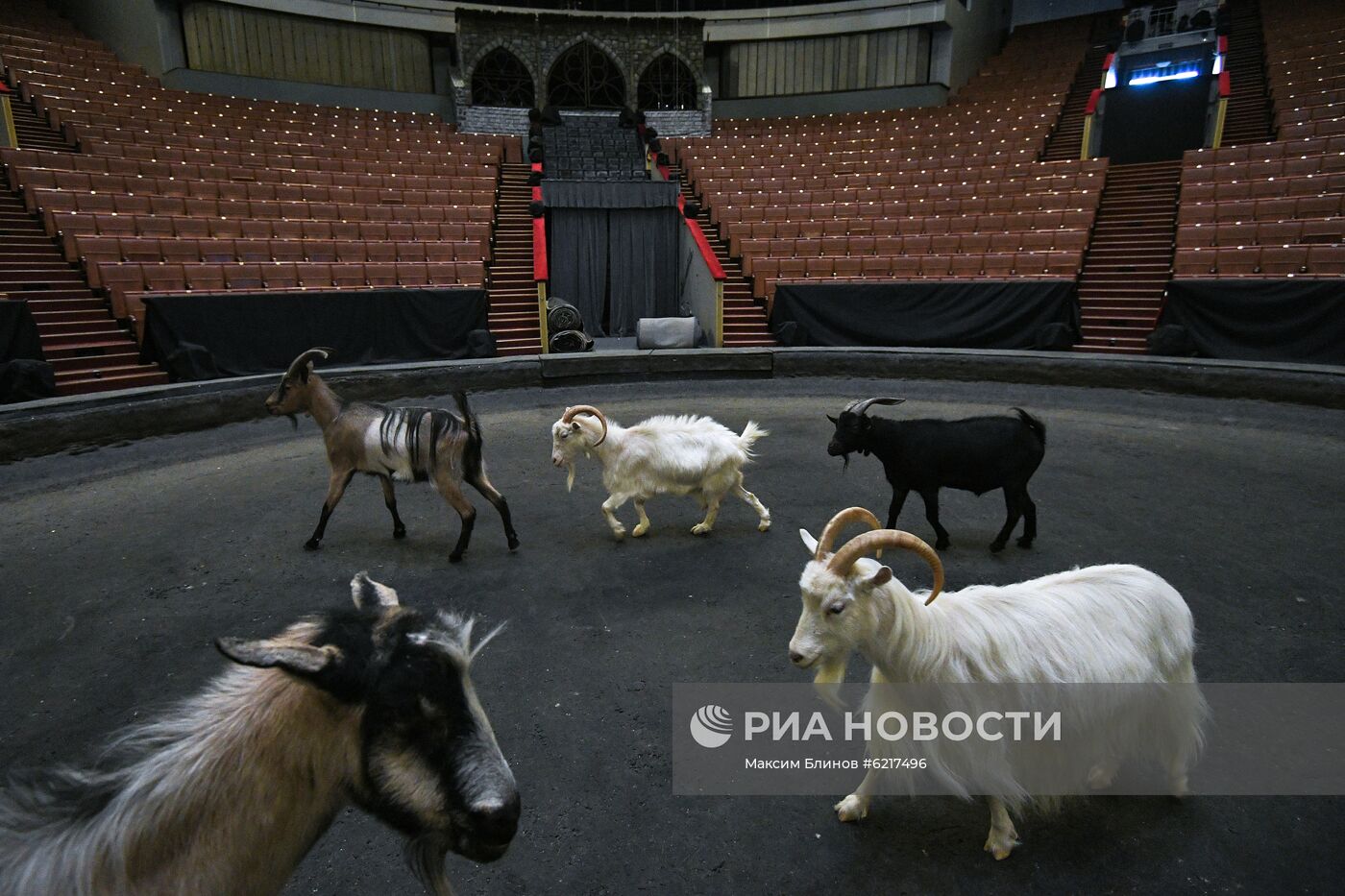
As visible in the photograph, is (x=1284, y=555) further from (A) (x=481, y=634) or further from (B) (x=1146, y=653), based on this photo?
(A) (x=481, y=634)

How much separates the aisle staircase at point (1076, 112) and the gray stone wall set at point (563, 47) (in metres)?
10.1

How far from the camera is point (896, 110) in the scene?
21719 mm

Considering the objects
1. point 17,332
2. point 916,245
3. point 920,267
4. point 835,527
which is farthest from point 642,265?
point 835,527

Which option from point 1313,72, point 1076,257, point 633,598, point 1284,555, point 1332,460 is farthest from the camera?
point 1313,72

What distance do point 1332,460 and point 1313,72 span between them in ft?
50.3

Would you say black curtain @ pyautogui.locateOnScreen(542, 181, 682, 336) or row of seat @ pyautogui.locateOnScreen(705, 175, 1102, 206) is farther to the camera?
black curtain @ pyautogui.locateOnScreen(542, 181, 682, 336)

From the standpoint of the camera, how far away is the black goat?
186 inches

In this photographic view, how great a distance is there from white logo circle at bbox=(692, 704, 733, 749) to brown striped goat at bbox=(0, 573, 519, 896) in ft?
5.75

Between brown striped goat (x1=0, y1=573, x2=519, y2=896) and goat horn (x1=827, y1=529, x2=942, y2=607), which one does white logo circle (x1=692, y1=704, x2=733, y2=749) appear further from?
brown striped goat (x1=0, y1=573, x2=519, y2=896)

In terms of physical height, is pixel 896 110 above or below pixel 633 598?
above

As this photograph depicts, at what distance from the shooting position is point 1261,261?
10.4 m

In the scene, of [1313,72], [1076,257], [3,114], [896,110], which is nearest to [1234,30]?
[1313,72]

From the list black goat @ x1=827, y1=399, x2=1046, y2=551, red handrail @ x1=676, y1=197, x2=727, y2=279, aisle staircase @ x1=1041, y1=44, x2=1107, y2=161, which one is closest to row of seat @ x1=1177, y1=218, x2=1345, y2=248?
aisle staircase @ x1=1041, y1=44, x2=1107, y2=161

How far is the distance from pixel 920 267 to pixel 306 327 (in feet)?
34.0
